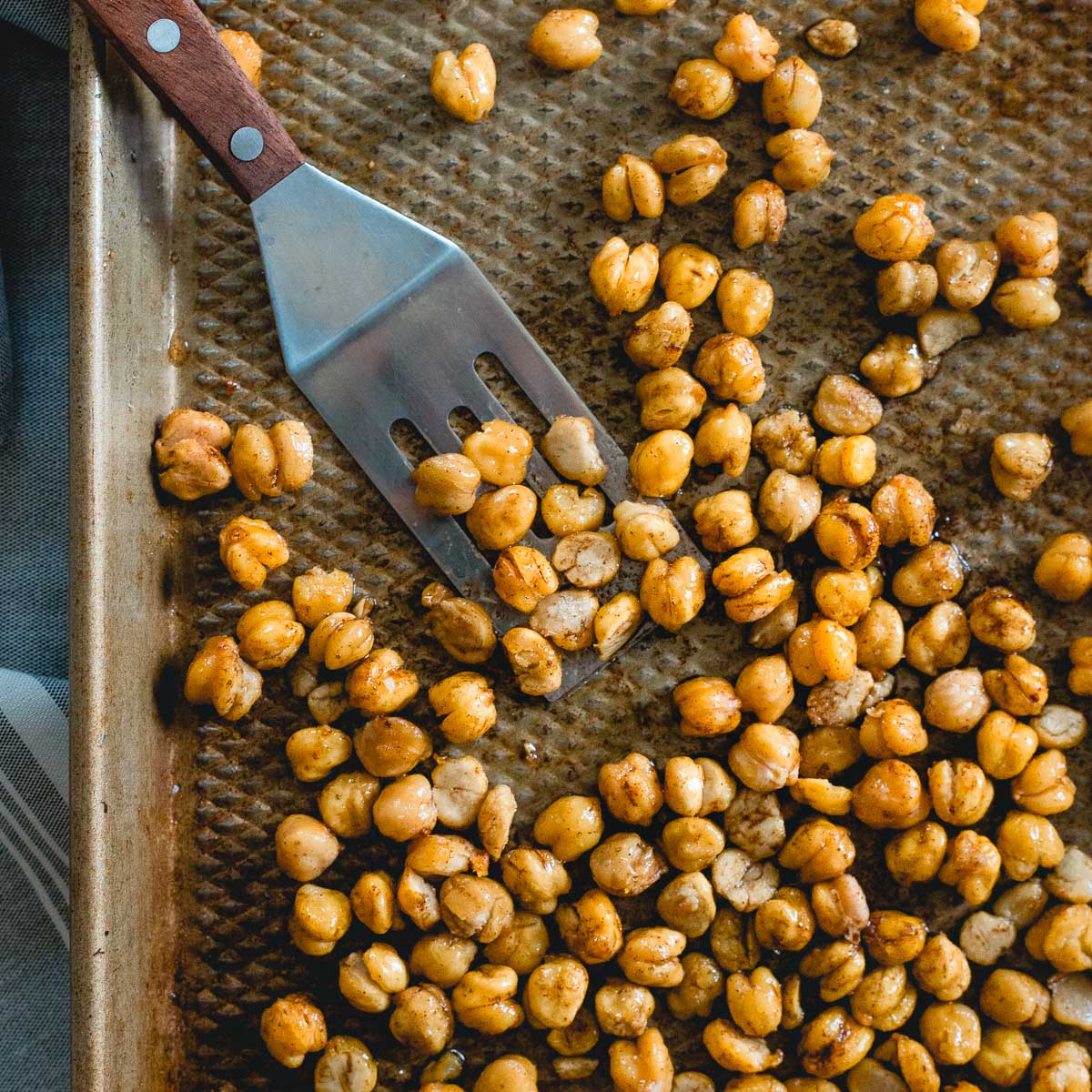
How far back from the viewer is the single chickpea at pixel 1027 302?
31.9 inches

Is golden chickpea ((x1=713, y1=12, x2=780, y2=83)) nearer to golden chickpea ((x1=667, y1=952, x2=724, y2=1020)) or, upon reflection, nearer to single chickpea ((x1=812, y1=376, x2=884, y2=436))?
single chickpea ((x1=812, y1=376, x2=884, y2=436))

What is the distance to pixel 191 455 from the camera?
2.57 feet

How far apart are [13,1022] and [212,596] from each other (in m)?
0.37

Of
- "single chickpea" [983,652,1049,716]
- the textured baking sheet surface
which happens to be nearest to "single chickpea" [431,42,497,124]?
the textured baking sheet surface

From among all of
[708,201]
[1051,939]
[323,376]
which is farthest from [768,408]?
[1051,939]

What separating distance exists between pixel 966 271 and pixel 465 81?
1.30 ft

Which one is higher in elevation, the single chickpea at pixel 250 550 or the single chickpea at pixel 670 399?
the single chickpea at pixel 250 550

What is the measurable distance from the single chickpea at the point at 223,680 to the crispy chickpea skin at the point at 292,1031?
0.69 ft

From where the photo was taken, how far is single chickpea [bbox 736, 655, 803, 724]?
2.62ft

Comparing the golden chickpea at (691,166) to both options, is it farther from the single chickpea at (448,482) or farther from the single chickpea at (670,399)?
the single chickpea at (448,482)

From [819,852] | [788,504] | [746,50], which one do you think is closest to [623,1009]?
[819,852]

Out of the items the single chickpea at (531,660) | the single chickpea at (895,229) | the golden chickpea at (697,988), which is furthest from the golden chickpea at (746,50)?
the golden chickpea at (697,988)

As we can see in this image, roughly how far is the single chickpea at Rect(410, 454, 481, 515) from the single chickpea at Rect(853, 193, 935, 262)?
1.10 ft

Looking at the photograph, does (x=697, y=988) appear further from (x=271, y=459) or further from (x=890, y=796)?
(x=271, y=459)
